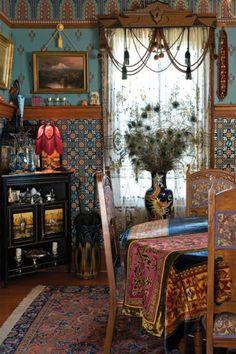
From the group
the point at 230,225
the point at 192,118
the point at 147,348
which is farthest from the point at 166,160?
the point at 230,225

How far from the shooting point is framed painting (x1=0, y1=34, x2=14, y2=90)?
5.27m

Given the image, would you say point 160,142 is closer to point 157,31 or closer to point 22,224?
point 157,31

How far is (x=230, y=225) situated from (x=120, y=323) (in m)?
1.92

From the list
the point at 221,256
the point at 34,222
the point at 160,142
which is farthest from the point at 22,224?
the point at 221,256

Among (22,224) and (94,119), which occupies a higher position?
(94,119)

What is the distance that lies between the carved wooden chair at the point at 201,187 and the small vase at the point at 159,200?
68cm

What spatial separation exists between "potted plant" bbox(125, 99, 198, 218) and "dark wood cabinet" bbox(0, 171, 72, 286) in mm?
835

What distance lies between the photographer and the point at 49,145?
18.3ft

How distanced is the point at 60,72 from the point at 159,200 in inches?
77.9

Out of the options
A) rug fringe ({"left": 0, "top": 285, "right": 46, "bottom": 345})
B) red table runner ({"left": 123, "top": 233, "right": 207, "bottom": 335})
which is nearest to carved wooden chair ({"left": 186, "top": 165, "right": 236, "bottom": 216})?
red table runner ({"left": 123, "top": 233, "right": 207, "bottom": 335})

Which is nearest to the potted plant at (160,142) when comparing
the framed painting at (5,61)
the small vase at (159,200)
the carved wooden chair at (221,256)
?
the small vase at (159,200)

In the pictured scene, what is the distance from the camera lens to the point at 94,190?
5.86m

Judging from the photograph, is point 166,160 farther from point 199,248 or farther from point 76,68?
point 199,248

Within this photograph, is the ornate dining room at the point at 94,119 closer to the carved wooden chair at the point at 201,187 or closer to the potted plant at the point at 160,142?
the potted plant at the point at 160,142
